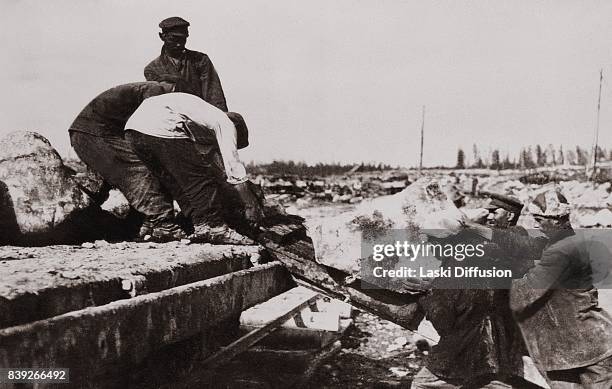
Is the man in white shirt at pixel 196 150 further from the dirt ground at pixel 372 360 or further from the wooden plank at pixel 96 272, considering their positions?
the dirt ground at pixel 372 360

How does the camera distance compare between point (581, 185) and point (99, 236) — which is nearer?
point (99, 236)

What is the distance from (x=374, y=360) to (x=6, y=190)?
335 centimetres

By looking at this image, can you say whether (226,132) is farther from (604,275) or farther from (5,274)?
Result: (604,275)

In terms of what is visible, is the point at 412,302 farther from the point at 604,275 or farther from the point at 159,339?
the point at 159,339

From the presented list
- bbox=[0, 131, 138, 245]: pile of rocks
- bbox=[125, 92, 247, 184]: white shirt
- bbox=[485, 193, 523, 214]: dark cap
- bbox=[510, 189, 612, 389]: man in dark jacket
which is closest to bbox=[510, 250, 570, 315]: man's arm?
bbox=[510, 189, 612, 389]: man in dark jacket

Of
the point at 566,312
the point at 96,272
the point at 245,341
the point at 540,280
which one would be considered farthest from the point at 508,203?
the point at 96,272

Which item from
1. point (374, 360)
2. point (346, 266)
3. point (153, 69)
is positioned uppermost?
point (153, 69)

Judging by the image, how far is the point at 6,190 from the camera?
11.5ft

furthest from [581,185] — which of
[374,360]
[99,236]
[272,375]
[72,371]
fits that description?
[72,371]

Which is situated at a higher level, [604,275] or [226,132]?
[226,132]

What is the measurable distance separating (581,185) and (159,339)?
16.0 meters

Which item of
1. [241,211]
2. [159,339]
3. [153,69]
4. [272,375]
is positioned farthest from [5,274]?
[272,375]

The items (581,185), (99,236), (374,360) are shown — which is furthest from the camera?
(581,185)

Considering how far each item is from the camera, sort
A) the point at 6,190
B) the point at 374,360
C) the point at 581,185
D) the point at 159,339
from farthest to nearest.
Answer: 1. the point at 581,185
2. the point at 374,360
3. the point at 6,190
4. the point at 159,339
